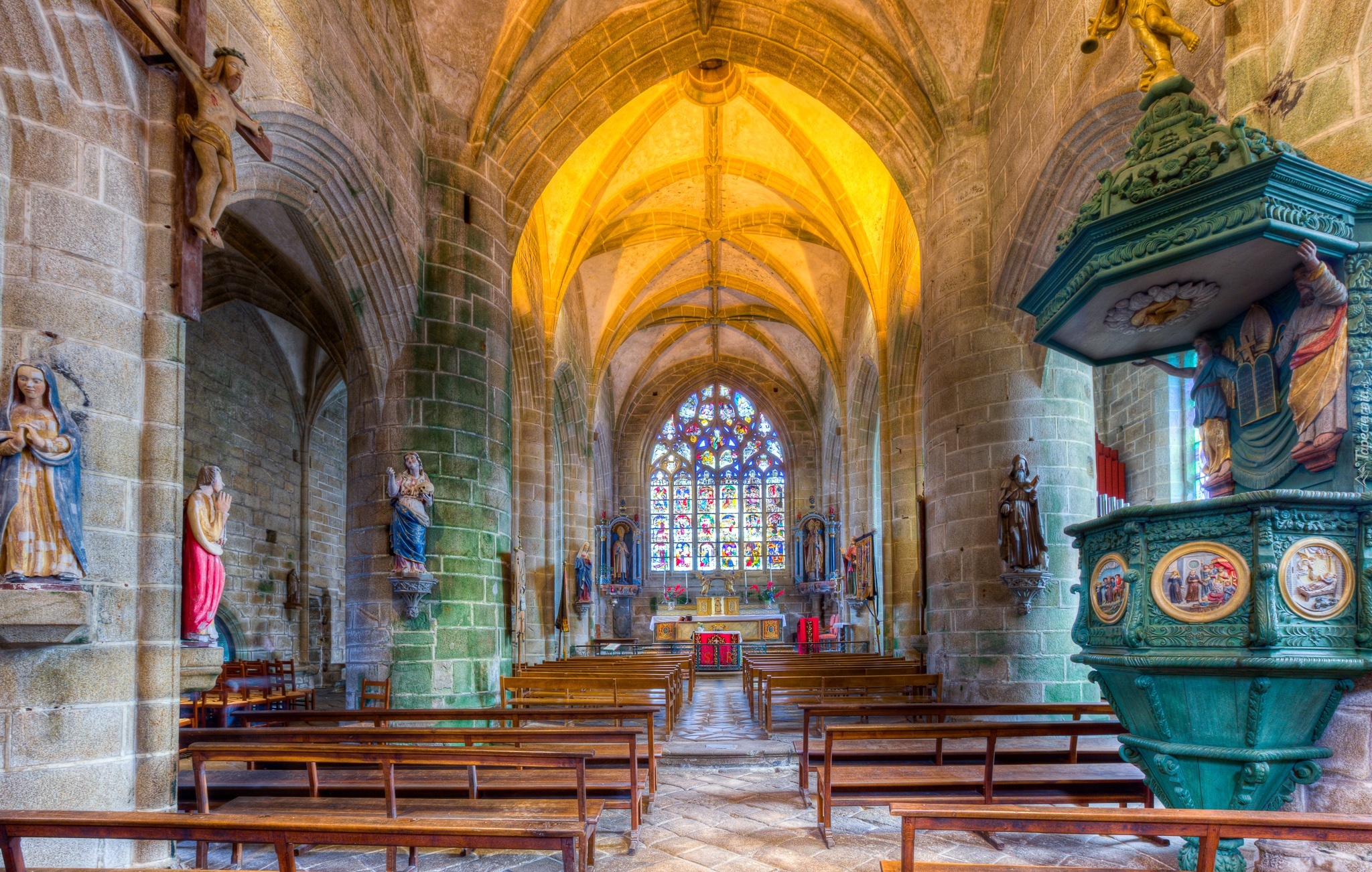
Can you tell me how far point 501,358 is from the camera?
1003 cm

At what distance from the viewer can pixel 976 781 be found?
4.78 meters

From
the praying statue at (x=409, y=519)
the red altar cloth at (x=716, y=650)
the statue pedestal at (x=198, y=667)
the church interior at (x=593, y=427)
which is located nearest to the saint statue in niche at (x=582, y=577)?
the church interior at (x=593, y=427)

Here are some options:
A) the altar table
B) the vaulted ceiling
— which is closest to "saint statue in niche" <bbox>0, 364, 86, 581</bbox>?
the vaulted ceiling

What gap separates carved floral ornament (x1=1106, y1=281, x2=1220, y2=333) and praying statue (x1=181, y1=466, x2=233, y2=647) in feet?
15.5

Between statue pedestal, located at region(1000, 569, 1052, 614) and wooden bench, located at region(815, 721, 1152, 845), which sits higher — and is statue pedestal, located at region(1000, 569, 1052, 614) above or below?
above

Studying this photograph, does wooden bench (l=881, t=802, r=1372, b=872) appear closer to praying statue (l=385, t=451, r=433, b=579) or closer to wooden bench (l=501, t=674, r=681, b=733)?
wooden bench (l=501, t=674, r=681, b=733)

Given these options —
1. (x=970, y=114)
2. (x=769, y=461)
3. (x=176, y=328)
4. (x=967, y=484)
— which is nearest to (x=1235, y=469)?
(x=967, y=484)

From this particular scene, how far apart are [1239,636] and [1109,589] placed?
0.62 m

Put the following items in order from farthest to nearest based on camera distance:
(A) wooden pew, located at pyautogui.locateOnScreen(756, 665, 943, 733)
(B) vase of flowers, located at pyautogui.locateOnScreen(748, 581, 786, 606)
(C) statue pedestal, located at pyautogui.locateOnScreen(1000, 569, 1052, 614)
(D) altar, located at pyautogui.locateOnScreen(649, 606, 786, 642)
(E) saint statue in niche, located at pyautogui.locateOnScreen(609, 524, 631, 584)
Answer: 1. (B) vase of flowers, located at pyautogui.locateOnScreen(748, 581, 786, 606)
2. (E) saint statue in niche, located at pyautogui.locateOnScreen(609, 524, 631, 584)
3. (D) altar, located at pyautogui.locateOnScreen(649, 606, 786, 642)
4. (C) statue pedestal, located at pyautogui.locateOnScreen(1000, 569, 1052, 614)
5. (A) wooden pew, located at pyautogui.locateOnScreen(756, 665, 943, 733)

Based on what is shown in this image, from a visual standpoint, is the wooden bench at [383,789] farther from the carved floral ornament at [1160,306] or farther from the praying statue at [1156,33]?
the praying statue at [1156,33]

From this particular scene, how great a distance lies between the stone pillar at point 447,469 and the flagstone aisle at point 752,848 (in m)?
3.26

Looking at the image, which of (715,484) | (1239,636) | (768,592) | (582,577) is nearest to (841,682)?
(1239,636)

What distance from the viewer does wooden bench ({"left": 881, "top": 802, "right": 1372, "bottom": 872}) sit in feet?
7.85

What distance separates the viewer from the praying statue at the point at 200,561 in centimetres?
466
